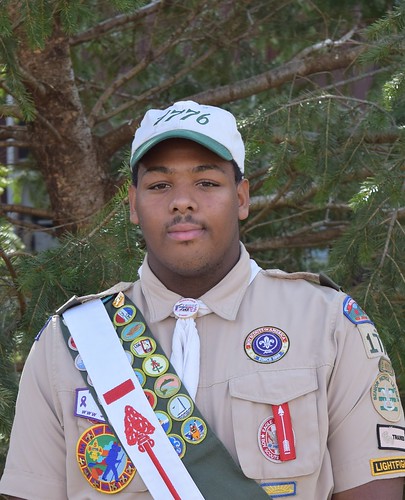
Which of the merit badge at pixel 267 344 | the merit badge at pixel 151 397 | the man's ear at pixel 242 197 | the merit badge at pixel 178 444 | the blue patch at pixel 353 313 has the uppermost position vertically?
the man's ear at pixel 242 197

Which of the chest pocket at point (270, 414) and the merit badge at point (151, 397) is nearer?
the chest pocket at point (270, 414)

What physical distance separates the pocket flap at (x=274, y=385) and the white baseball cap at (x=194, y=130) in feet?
1.88

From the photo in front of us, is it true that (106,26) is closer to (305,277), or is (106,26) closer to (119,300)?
(119,300)

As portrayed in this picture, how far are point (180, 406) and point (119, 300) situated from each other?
39 cm

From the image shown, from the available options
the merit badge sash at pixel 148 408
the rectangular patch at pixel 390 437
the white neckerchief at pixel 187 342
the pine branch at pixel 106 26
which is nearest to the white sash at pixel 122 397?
the merit badge sash at pixel 148 408

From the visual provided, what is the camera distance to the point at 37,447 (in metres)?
2.27

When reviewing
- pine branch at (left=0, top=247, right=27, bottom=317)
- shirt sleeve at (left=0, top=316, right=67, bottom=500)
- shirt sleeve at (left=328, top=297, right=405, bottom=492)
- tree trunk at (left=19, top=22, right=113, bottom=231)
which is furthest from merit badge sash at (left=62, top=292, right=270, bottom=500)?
tree trunk at (left=19, top=22, right=113, bottom=231)

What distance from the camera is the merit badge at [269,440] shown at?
7.02 feet

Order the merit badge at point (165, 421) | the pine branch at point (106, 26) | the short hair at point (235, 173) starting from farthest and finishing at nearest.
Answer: the pine branch at point (106, 26) < the short hair at point (235, 173) < the merit badge at point (165, 421)

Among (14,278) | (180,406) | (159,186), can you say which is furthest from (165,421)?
(14,278)

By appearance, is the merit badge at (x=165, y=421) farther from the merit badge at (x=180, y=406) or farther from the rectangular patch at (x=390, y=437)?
the rectangular patch at (x=390, y=437)

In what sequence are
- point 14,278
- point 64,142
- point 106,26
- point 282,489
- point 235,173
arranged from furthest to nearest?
point 106,26 → point 64,142 → point 14,278 → point 235,173 → point 282,489

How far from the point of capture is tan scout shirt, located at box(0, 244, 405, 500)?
215 cm

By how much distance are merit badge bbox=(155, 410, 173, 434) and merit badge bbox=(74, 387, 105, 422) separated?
15cm
